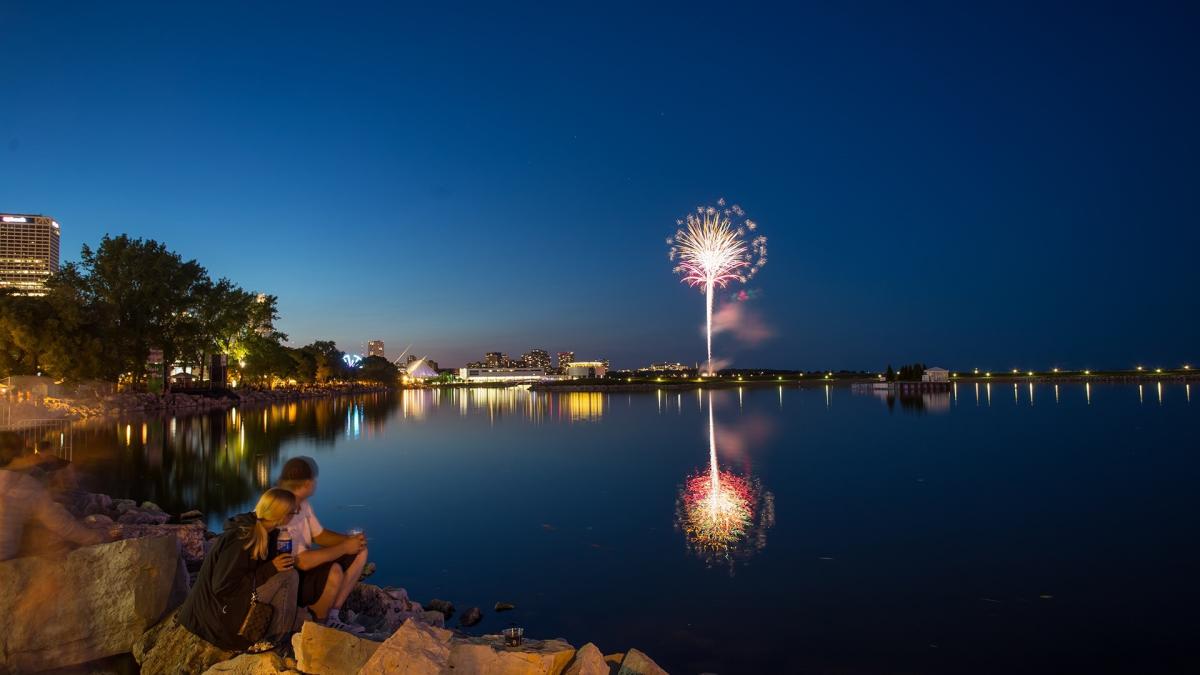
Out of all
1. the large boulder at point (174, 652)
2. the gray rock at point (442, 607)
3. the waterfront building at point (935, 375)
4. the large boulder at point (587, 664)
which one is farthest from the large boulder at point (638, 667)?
the waterfront building at point (935, 375)

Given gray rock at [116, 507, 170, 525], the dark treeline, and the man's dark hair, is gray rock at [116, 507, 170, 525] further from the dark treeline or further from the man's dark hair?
the dark treeline

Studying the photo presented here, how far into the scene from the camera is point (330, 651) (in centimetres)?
503

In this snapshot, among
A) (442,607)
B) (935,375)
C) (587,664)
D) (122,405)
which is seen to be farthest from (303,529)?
(935,375)

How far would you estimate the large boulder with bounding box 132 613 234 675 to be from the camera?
5668 mm

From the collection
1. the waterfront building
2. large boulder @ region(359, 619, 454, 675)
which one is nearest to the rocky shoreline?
large boulder @ region(359, 619, 454, 675)

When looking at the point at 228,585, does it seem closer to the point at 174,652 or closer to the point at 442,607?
the point at 174,652

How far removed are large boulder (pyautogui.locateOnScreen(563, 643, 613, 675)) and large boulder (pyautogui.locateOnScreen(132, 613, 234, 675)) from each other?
2.71 meters

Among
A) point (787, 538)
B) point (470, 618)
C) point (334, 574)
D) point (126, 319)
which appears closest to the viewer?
point (334, 574)

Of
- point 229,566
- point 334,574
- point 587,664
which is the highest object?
point 229,566

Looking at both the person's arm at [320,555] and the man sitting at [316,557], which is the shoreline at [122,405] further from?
the person's arm at [320,555]

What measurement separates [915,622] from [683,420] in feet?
111

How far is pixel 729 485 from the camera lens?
1786 centimetres

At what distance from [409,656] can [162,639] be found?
275 centimetres

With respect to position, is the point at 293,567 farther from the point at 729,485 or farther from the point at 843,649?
the point at 729,485
